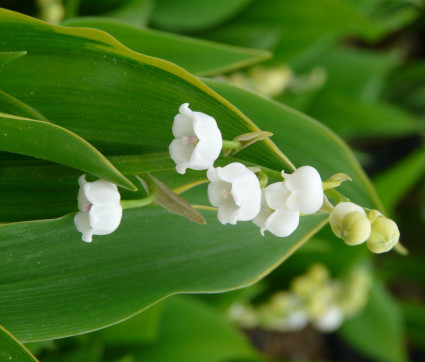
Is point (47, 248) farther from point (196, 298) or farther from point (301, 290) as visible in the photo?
point (301, 290)

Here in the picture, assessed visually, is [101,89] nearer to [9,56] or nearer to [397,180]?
[9,56]

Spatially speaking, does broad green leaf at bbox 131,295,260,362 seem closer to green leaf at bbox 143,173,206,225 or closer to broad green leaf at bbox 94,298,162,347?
broad green leaf at bbox 94,298,162,347

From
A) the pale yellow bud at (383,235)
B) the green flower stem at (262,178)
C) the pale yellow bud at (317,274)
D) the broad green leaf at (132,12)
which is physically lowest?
the pale yellow bud at (383,235)

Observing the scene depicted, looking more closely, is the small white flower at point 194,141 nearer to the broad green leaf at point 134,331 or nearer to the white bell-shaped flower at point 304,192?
the white bell-shaped flower at point 304,192

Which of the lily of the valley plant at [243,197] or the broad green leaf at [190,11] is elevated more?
the broad green leaf at [190,11]

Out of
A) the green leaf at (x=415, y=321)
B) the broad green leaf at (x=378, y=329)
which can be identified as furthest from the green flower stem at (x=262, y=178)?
the green leaf at (x=415, y=321)

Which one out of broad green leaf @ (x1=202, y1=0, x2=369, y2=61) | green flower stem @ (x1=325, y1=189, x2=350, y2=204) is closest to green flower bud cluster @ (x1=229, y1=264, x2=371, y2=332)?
broad green leaf @ (x1=202, y1=0, x2=369, y2=61)

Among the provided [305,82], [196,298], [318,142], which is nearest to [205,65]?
[318,142]
